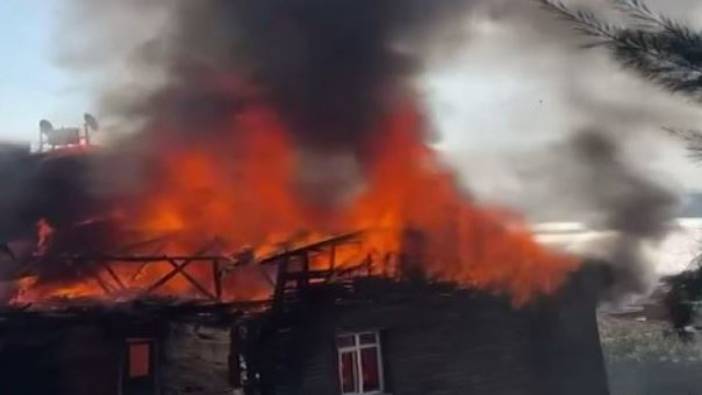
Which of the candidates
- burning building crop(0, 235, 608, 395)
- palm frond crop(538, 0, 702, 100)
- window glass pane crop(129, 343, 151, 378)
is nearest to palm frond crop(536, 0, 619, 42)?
palm frond crop(538, 0, 702, 100)

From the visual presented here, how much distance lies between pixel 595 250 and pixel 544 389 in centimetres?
218

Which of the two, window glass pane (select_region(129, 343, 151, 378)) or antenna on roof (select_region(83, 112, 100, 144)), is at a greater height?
antenna on roof (select_region(83, 112, 100, 144))

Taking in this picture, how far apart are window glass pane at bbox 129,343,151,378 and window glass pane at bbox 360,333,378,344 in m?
2.75

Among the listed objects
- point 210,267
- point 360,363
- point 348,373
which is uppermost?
point 210,267

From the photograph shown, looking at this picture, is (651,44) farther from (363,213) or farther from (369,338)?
(363,213)

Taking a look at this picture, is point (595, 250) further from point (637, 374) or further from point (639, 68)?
point (639, 68)

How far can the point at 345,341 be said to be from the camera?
9.53m

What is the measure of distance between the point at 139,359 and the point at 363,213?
3.61 metres

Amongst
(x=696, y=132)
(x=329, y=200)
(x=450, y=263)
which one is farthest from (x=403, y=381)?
(x=696, y=132)

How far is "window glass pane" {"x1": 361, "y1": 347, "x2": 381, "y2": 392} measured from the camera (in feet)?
31.6

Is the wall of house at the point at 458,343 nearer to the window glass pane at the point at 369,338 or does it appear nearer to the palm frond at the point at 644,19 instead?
the window glass pane at the point at 369,338

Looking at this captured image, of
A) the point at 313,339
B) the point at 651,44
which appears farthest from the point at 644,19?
the point at 313,339

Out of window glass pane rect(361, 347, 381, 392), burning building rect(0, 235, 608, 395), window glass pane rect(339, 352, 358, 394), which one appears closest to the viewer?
burning building rect(0, 235, 608, 395)

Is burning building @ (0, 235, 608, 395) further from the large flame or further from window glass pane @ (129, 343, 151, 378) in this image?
the large flame
